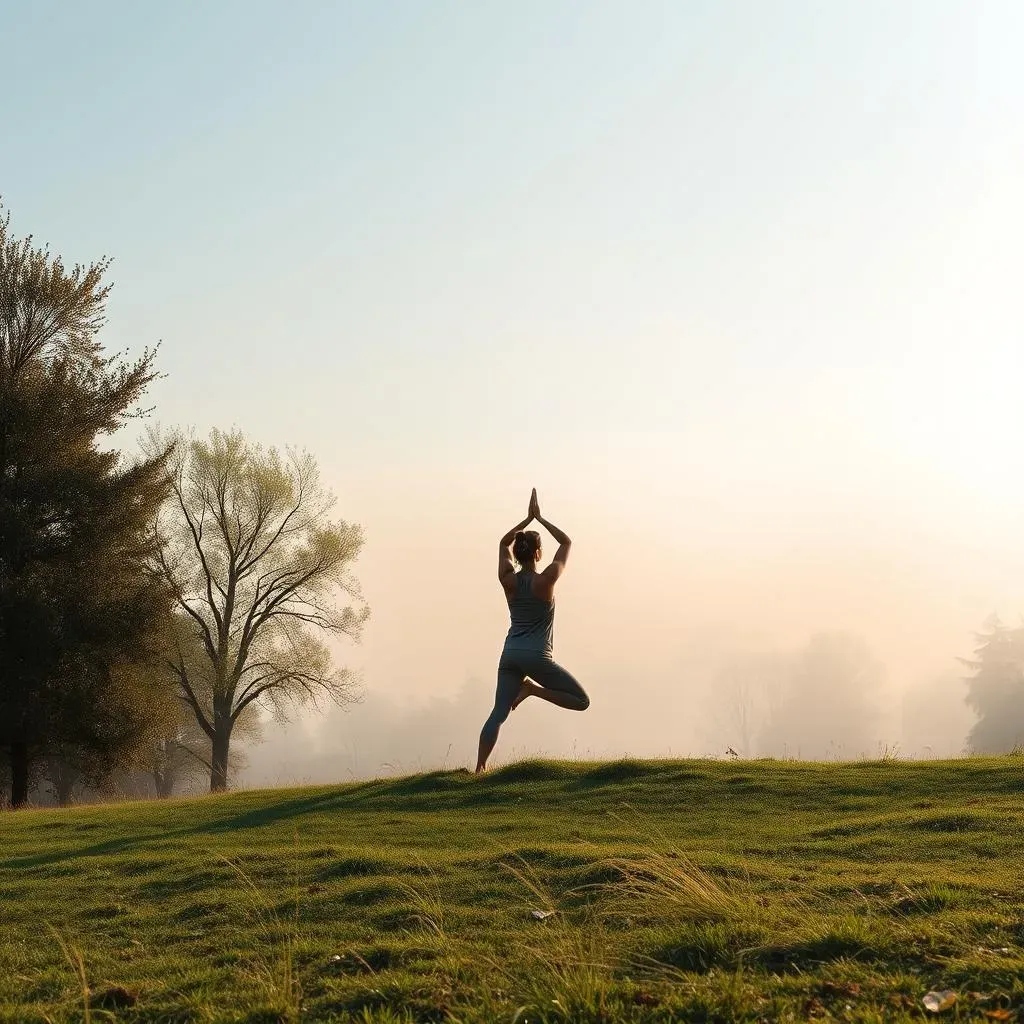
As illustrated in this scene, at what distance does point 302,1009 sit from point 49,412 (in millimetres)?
28128

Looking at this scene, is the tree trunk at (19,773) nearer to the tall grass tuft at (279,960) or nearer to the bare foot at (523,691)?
the bare foot at (523,691)

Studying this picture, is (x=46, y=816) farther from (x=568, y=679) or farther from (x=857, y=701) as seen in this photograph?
(x=857, y=701)

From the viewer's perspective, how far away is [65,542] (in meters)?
30.9

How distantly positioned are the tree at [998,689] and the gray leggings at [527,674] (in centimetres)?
6606

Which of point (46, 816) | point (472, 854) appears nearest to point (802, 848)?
point (472, 854)

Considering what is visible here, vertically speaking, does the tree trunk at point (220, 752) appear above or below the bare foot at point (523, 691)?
below

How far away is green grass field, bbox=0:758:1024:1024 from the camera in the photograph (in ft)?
19.4

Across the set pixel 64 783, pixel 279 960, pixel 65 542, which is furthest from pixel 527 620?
pixel 64 783

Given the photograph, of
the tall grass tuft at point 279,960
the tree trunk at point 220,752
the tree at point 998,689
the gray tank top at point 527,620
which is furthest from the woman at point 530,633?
the tree at point 998,689

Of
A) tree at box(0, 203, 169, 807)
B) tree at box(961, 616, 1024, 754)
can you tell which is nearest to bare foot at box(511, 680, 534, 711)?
tree at box(0, 203, 169, 807)

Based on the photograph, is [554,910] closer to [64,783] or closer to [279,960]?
[279,960]

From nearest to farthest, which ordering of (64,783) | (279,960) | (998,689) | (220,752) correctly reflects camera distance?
(279,960), (220,752), (64,783), (998,689)

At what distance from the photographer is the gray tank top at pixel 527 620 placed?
16.3 m

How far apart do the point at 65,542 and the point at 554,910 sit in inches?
1045
